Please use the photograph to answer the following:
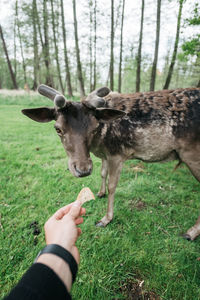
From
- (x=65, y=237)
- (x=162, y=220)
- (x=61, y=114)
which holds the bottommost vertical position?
(x=162, y=220)

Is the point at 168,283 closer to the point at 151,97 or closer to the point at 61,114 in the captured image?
the point at 61,114

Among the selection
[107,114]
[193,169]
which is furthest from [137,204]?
[107,114]

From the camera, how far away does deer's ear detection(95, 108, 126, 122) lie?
9.30ft

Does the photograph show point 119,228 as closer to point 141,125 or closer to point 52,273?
point 141,125

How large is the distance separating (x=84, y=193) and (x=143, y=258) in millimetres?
1342

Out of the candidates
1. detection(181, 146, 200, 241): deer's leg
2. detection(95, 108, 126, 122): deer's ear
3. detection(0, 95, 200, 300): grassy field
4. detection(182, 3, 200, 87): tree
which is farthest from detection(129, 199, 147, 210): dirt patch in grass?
detection(182, 3, 200, 87): tree

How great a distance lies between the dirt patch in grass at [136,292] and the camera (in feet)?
6.89

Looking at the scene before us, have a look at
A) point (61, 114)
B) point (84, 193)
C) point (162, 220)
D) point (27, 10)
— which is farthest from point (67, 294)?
point (27, 10)

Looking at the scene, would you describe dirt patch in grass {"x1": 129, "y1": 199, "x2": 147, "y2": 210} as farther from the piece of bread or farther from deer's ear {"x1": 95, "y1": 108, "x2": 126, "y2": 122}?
deer's ear {"x1": 95, "y1": 108, "x2": 126, "y2": 122}

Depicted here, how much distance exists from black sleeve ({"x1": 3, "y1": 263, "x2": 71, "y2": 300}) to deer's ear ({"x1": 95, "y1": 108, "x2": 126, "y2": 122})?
2296mm

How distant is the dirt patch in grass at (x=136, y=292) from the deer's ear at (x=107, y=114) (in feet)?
7.97

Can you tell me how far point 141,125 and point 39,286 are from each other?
9.38ft

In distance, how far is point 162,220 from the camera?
336 cm

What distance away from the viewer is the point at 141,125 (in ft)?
10.6
